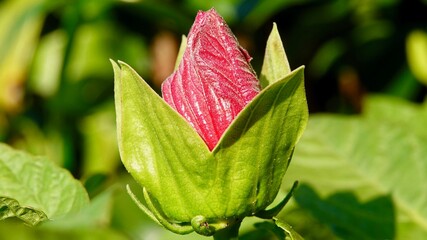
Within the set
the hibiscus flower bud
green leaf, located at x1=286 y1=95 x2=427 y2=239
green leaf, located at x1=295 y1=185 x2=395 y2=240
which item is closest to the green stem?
the hibiscus flower bud

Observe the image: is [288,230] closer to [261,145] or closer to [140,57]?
[261,145]

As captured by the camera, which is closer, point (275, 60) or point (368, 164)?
point (275, 60)

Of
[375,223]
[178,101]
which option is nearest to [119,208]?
[375,223]

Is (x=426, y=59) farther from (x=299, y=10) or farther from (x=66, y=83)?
(x=66, y=83)

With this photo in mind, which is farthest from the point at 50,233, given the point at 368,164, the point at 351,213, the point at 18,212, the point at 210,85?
the point at 368,164

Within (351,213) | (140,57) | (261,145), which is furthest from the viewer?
(140,57)

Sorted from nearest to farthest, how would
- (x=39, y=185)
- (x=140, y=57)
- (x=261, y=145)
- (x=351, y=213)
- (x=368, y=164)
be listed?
(x=261, y=145) → (x=39, y=185) → (x=351, y=213) → (x=368, y=164) → (x=140, y=57)
